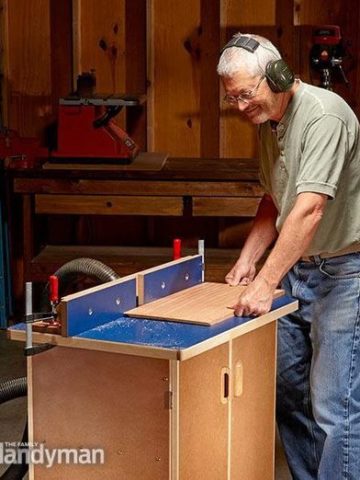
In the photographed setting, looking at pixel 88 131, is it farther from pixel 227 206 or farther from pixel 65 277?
pixel 65 277

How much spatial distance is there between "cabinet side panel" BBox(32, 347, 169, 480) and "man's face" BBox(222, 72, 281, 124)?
0.80 m

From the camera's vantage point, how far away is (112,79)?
5500 millimetres

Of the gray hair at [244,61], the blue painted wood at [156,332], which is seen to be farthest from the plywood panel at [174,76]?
the blue painted wood at [156,332]

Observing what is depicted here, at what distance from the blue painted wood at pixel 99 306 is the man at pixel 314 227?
32cm

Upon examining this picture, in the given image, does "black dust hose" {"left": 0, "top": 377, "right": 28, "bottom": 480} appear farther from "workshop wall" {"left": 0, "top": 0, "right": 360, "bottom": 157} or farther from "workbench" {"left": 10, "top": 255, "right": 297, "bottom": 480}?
"workshop wall" {"left": 0, "top": 0, "right": 360, "bottom": 157}

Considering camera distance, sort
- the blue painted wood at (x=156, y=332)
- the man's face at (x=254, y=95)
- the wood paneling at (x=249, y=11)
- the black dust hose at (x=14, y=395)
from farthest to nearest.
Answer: the wood paneling at (x=249, y=11)
the black dust hose at (x=14, y=395)
the man's face at (x=254, y=95)
the blue painted wood at (x=156, y=332)

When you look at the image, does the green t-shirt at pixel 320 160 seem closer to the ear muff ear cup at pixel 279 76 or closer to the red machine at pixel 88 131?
the ear muff ear cup at pixel 279 76

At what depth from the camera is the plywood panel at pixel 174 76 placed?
5418 millimetres

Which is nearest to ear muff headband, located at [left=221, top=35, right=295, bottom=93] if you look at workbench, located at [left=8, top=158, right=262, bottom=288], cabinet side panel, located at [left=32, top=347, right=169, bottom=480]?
cabinet side panel, located at [left=32, top=347, right=169, bottom=480]

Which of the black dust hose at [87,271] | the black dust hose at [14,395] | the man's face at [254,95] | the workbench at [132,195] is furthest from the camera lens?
the workbench at [132,195]

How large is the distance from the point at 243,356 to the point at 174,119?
8.94ft

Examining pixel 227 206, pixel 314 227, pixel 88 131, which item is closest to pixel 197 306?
pixel 314 227

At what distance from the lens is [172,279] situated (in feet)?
10.5

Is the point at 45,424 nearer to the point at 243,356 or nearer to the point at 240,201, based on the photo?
the point at 243,356
